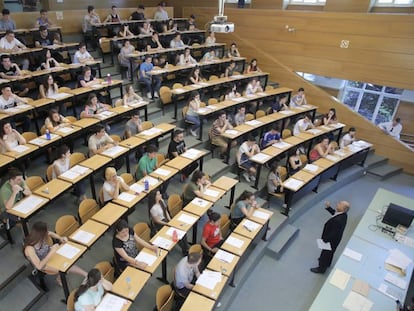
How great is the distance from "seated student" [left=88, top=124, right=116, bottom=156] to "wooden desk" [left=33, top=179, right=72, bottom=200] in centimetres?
117

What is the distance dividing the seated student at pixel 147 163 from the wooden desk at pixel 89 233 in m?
1.70

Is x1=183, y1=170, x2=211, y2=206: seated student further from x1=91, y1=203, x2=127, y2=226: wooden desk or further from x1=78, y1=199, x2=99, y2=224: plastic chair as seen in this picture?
x1=78, y1=199, x2=99, y2=224: plastic chair

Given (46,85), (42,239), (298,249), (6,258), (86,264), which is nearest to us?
(42,239)

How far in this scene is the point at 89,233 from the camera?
462 cm

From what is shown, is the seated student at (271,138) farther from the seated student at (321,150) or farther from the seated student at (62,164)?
the seated student at (62,164)

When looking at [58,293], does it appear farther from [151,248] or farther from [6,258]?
[151,248]

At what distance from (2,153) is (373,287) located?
6377 millimetres

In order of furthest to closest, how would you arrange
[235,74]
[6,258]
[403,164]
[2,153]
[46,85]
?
[235,74], [403,164], [46,85], [2,153], [6,258]

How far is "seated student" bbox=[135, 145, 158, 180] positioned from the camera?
633cm

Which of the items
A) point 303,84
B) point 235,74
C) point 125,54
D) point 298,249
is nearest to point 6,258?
point 298,249

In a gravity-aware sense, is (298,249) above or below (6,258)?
below

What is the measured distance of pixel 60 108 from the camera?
25.0ft

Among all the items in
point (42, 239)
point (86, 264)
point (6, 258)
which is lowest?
point (86, 264)

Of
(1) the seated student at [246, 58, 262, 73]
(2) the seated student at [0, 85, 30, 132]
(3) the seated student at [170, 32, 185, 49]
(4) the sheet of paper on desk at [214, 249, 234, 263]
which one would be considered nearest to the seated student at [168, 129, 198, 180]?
(4) the sheet of paper on desk at [214, 249, 234, 263]
